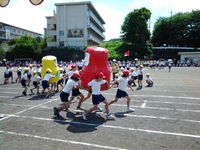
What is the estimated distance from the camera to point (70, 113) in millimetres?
8148

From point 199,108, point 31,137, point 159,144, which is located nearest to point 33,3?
point 31,137

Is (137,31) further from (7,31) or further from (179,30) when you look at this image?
(7,31)

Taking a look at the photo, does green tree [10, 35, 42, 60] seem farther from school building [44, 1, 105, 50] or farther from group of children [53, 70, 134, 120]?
group of children [53, 70, 134, 120]

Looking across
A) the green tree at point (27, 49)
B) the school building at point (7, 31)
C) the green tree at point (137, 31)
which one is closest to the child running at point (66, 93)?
the green tree at point (137, 31)

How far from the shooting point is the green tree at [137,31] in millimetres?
51031

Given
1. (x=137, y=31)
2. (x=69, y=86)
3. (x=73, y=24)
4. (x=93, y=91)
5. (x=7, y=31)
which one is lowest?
(x=93, y=91)

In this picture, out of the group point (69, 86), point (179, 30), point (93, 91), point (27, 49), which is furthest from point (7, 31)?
point (93, 91)

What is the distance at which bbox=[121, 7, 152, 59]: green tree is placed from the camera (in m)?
51.0

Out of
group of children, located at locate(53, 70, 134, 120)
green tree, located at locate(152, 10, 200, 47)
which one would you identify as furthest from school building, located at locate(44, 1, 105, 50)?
group of children, located at locate(53, 70, 134, 120)

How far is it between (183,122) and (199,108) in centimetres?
239

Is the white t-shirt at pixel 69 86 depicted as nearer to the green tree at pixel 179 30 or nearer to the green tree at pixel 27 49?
the green tree at pixel 27 49

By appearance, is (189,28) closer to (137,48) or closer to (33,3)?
(137,48)

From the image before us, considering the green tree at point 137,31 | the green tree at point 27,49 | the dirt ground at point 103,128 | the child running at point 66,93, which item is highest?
the green tree at point 137,31

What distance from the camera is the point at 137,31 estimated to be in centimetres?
5228
